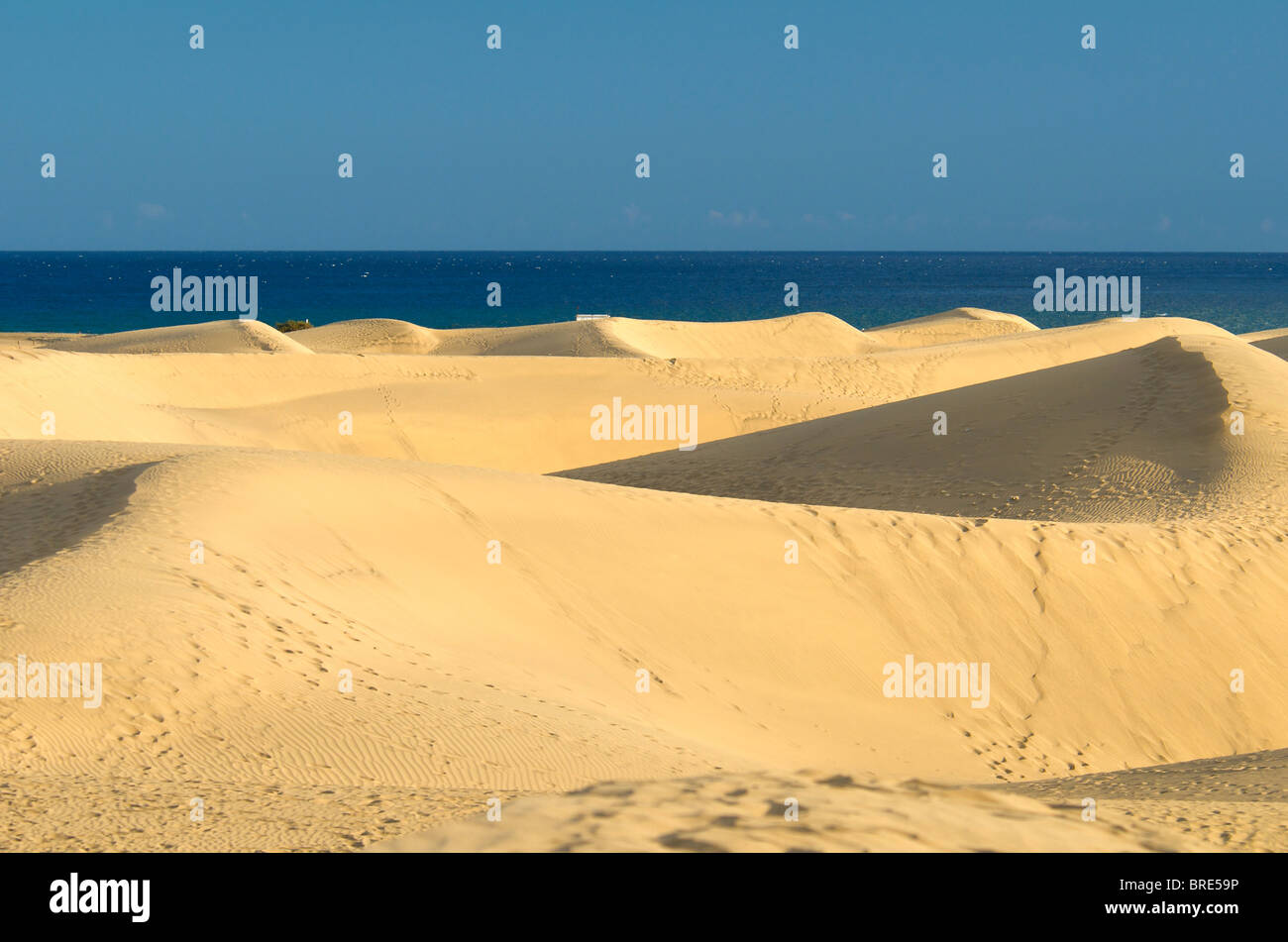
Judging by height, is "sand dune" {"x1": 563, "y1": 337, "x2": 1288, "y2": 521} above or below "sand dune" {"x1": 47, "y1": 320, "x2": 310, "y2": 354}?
below

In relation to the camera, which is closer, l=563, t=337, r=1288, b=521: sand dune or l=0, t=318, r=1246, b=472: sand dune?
l=563, t=337, r=1288, b=521: sand dune

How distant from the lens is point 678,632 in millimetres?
7875

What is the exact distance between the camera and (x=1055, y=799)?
441cm

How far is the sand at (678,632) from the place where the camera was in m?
3.90

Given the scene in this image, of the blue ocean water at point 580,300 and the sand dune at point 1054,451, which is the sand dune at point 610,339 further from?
the blue ocean water at point 580,300

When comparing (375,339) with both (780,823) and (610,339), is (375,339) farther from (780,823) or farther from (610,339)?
(780,823)

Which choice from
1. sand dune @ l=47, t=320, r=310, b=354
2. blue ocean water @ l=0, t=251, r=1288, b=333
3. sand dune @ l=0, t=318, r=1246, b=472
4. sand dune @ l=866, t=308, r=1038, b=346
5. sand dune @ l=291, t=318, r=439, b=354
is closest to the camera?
sand dune @ l=0, t=318, r=1246, b=472

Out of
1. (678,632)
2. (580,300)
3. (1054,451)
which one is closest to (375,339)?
(1054,451)

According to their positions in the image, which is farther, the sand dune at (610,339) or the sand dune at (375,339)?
the sand dune at (375,339)

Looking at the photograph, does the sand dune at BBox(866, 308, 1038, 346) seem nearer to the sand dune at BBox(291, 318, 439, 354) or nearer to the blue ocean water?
the blue ocean water

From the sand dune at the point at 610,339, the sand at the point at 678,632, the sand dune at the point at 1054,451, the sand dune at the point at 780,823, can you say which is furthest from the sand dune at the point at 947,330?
the sand dune at the point at 780,823

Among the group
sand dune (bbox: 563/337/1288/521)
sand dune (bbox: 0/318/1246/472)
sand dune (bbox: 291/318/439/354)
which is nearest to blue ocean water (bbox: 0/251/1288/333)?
Result: sand dune (bbox: 291/318/439/354)

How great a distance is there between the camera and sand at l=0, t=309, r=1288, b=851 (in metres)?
3.90
